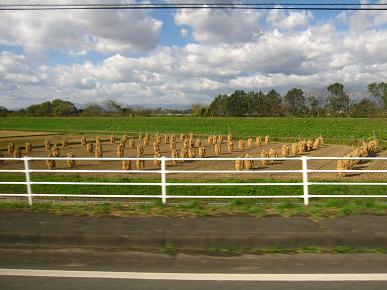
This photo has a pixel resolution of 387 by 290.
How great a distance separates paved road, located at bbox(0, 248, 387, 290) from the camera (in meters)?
4.45

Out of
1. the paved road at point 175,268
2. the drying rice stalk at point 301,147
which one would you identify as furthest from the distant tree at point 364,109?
the paved road at point 175,268

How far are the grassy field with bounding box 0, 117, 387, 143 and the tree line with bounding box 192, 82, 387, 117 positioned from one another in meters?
27.3

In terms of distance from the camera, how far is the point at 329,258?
5355 millimetres

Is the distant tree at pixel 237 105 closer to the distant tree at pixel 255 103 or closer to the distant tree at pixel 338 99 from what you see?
the distant tree at pixel 255 103

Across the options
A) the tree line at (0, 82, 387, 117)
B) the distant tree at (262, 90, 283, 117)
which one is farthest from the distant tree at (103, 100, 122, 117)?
the distant tree at (262, 90, 283, 117)

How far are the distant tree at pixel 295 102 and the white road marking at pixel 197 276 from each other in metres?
103

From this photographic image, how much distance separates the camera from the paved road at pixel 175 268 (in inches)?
175

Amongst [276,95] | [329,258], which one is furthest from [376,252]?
[276,95]

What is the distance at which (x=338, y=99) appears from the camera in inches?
3947

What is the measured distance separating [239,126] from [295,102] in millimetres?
39985

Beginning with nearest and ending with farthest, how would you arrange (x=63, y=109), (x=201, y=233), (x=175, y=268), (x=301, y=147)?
(x=175, y=268), (x=201, y=233), (x=301, y=147), (x=63, y=109)

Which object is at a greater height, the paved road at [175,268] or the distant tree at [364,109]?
the distant tree at [364,109]

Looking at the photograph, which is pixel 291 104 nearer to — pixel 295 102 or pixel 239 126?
pixel 295 102

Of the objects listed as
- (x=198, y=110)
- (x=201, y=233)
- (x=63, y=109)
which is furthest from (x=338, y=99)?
(x=201, y=233)
